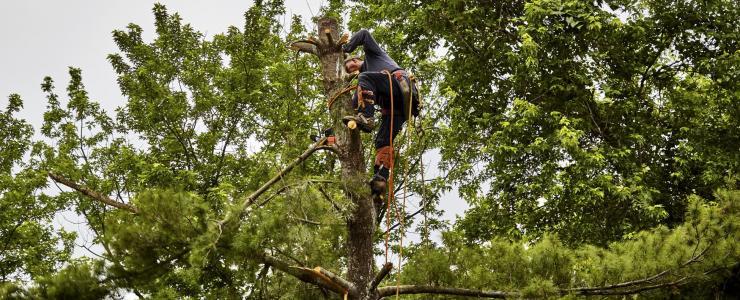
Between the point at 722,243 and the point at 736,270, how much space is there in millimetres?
488

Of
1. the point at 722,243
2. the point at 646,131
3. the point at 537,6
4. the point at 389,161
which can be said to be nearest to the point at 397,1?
the point at 537,6

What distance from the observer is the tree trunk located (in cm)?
526

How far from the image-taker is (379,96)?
19.8ft

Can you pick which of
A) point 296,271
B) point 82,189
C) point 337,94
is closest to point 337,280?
point 296,271

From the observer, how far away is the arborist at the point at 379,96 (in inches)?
214

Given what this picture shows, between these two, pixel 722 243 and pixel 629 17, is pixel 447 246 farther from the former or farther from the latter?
pixel 629 17

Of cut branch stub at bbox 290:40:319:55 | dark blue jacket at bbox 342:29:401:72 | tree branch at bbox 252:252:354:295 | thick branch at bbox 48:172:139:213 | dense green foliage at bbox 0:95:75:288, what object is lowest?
tree branch at bbox 252:252:354:295

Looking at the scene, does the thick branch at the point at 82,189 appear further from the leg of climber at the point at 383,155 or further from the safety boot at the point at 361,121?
the leg of climber at the point at 383,155

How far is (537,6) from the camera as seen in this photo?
9328mm

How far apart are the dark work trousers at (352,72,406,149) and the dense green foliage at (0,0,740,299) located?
0.65ft

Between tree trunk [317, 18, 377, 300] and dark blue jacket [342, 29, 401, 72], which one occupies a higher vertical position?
→ dark blue jacket [342, 29, 401, 72]

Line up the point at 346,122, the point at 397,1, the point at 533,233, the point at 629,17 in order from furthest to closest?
the point at 397,1 → the point at 629,17 → the point at 533,233 → the point at 346,122

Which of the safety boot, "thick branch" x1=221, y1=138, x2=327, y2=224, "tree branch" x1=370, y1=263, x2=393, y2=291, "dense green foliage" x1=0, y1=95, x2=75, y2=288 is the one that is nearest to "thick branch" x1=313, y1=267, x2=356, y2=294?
"tree branch" x1=370, y1=263, x2=393, y2=291

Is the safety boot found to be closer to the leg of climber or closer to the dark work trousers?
the dark work trousers
